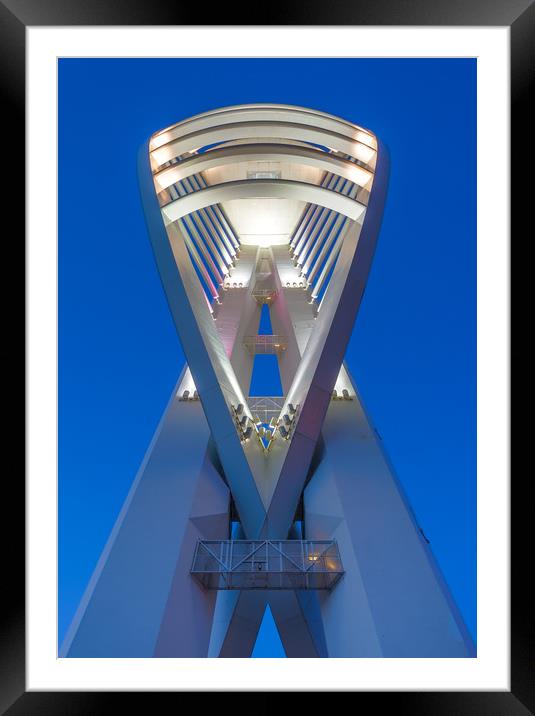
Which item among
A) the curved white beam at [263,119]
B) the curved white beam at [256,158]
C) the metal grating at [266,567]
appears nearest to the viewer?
the metal grating at [266,567]

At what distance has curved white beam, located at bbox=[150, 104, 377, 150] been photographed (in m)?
14.7

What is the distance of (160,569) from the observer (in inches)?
383

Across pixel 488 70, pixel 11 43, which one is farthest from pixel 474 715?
pixel 11 43

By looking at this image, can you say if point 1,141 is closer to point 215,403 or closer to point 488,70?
point 488,70

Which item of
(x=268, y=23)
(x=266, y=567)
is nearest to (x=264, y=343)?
(x=266, y=567)

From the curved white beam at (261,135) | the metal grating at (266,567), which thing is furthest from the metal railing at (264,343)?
the metal grating at (266,567)

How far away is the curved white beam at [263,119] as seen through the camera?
48.2ft

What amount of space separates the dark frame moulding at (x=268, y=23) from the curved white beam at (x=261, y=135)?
1128cm

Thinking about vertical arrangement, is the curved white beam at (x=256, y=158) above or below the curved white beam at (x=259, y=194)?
above

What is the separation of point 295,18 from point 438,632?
8.15m

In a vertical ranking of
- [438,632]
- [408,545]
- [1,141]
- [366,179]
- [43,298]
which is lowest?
[438,632]

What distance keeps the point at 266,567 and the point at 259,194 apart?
7.31 m

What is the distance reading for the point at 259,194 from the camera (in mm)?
13039

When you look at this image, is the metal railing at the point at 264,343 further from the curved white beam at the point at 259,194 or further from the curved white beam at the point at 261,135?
the curved white beam at the point at 259,194
